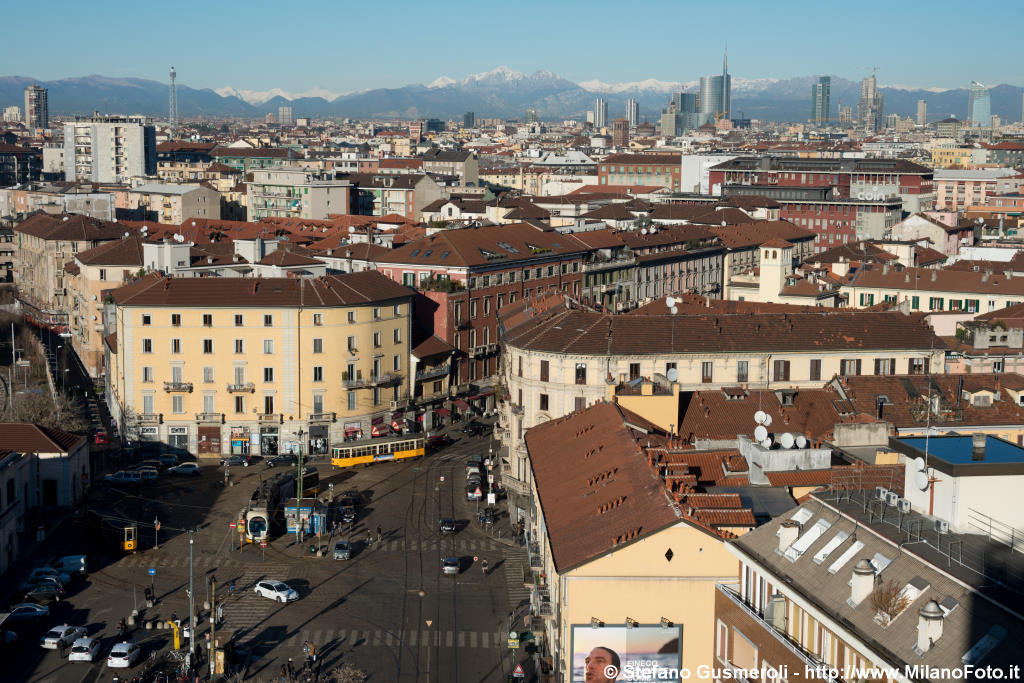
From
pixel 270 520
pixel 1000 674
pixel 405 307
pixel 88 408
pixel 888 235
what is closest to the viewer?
pixel 1000 674

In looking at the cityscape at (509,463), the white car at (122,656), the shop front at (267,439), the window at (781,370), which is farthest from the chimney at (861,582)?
the shop front at (267,439)

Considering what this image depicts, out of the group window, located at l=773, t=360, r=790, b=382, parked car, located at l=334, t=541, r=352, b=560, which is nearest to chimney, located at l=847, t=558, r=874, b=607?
parked car, located at l=334, t=541, r=352, b=560

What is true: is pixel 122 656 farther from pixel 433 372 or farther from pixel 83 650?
pixel 433 372

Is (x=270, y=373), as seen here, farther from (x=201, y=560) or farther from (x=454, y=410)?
(x=201, y=560)

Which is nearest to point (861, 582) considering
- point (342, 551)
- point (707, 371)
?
point (342, 551)

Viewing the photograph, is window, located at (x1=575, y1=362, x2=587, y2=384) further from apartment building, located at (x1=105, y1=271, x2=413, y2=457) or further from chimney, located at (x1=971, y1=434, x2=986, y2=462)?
chimney, located at (x1=971, y1=434, x2=986, y2=462)

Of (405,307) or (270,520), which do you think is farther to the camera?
(405,307)

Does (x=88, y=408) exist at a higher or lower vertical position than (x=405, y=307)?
lower

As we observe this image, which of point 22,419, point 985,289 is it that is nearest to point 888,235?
point 985,289
